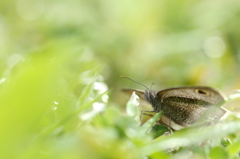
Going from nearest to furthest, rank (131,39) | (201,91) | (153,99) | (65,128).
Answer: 1. (65,128)
2. (201,91)
3. (153,99)
4. (131,39)

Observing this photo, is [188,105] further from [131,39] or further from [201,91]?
[131,39]

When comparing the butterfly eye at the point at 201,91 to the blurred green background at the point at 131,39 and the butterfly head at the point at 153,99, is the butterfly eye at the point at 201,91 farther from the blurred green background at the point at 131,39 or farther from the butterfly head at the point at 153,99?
the blurred green background at the point at 131,39

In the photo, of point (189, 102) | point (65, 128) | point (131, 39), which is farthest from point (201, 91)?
point (131, 39)

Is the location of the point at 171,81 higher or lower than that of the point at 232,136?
A: lower

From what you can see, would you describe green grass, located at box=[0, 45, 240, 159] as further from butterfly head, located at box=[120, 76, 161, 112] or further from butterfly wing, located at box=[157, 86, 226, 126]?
butterfly head, located at box=[120, 76, 161, 112]

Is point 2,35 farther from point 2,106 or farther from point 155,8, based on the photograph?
point 2,106

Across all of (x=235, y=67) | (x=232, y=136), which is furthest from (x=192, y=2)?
(x=232, y=136)

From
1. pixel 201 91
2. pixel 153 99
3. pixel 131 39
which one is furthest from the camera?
pixel 131 39

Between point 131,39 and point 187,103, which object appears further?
point 131,39

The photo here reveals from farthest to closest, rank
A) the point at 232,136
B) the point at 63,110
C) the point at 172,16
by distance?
the point at 172,16 → the point at 232,136 → the point at 63,110

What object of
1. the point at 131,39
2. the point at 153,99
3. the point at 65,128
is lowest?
the point at 131,39
